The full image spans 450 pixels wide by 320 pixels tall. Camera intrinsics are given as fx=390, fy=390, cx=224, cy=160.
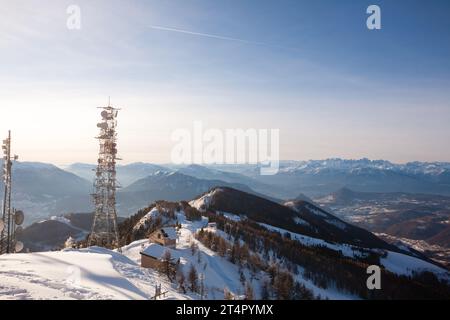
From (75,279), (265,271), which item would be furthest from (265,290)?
(75,279)

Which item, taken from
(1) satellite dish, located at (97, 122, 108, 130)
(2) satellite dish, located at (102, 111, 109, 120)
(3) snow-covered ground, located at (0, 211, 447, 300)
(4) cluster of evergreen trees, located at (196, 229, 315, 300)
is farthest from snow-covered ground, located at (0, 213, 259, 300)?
(2) satellite dish, located at (102, 111, 109, 120)

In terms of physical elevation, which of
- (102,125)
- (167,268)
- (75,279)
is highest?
(102,125)

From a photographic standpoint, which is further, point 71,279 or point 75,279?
point 75,279

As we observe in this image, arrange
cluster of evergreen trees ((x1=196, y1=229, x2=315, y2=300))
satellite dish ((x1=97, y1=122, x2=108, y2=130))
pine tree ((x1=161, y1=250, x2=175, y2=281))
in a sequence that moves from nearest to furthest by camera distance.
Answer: pine tree ((x1=161, y1=250, x2=175, y2=281)) → satellite dish ((x1=97, y1=122, x2=108, y2=130)) → cluster of evergreen trees ((x1=196, y1=229, x2=315, y2=300))

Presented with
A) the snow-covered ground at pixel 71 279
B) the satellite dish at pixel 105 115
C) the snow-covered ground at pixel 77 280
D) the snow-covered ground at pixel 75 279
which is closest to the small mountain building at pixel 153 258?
the snow-covered ground at pixel 77 280

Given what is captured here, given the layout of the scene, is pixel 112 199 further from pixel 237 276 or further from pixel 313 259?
pixel 313 259

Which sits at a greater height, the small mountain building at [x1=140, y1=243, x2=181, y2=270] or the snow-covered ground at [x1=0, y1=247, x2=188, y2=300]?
the snow-covered ground at [x1=0, y1=247, x2=188, y2=300]

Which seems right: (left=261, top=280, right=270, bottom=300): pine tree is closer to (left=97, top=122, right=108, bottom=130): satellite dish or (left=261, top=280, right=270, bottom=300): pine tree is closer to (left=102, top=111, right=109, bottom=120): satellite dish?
(left=97, top=122, right=108, bottom=130): satellite dish

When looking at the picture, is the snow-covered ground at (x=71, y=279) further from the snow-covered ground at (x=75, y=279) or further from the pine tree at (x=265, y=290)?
the pine tree at (x=265, y=290)

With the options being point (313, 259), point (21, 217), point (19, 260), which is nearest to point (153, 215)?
point (313, 259)

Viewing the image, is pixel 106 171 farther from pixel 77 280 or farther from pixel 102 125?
pixel 77 280

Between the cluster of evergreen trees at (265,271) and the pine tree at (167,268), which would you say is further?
the cluster of evergreen trees at (265,271)

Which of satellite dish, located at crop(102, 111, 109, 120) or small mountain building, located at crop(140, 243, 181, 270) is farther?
satellite dish, located at crop(102, 111, 109, 120)
